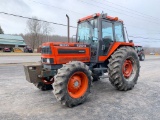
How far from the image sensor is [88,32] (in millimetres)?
6398

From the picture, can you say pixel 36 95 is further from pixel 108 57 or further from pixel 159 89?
pixel 159 89

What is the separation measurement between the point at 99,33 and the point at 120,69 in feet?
4.43

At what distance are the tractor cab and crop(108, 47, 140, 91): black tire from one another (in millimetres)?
439

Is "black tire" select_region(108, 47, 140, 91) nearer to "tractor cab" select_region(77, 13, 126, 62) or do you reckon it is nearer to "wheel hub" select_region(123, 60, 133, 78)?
"wheel hub" select_region(123, 60, 133, 78)

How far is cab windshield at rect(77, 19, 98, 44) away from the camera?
616 cm

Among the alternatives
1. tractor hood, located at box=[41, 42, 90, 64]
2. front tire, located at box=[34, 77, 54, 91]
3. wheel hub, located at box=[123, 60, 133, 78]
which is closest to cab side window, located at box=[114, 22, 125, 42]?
wheel hub, located at box=[123, 60, 133, 78]

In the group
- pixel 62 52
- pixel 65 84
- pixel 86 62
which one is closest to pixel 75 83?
pixel 65 84

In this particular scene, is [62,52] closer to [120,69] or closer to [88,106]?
[88,106]

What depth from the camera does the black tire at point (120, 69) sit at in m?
5.84

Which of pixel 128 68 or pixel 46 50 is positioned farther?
pixel 128 68

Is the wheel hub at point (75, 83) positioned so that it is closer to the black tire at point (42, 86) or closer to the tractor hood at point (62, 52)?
the tractor hood at point (62, 52)

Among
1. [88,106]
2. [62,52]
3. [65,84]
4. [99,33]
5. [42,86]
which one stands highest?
[99,33]

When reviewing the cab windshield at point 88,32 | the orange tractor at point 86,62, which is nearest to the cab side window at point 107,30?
the orange tractor at point 86,62

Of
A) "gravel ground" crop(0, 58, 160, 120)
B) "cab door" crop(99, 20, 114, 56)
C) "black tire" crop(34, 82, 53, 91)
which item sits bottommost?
"gravel ground" crop(0, 58, 160, 120)
